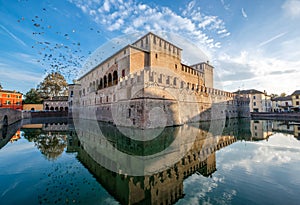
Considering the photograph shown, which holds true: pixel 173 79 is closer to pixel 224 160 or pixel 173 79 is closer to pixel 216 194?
pixel 224 160

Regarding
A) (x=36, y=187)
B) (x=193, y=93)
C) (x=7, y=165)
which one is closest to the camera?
(x=36, y=187)

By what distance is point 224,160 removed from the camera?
18.0ft

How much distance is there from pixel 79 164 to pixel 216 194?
445 cm

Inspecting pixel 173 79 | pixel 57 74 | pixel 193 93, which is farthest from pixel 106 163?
pixel 57 74

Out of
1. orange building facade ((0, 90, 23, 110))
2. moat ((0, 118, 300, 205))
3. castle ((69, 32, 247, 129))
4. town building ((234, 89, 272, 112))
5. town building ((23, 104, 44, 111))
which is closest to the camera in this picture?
moat ((0, 118, 300, 205))

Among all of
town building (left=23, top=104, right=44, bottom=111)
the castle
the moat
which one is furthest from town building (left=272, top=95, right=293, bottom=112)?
town building (left=23, top=104, right=44, bottom=111)

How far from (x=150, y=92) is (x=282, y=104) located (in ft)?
172

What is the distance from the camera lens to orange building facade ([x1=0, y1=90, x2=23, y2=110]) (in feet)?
117

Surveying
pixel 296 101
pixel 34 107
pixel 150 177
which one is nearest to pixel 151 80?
pixel 150 177

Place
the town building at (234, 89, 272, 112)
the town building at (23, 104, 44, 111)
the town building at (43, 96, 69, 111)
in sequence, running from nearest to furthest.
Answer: the town building at (43, 96, 69, 111) < the town building at (23, 104, 44, 111) < the town building at (234, 89, 272, 112)

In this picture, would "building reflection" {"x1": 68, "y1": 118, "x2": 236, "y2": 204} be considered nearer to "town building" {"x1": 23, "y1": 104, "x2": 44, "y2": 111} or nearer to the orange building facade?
"town building" {"x1": 23, "y1": 104, "x2": 44, "y2": 111}

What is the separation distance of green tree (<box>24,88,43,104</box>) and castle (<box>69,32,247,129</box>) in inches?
822

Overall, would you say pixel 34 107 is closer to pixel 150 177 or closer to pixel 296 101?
pixel 150 177

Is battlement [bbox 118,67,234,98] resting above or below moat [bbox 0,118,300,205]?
above
